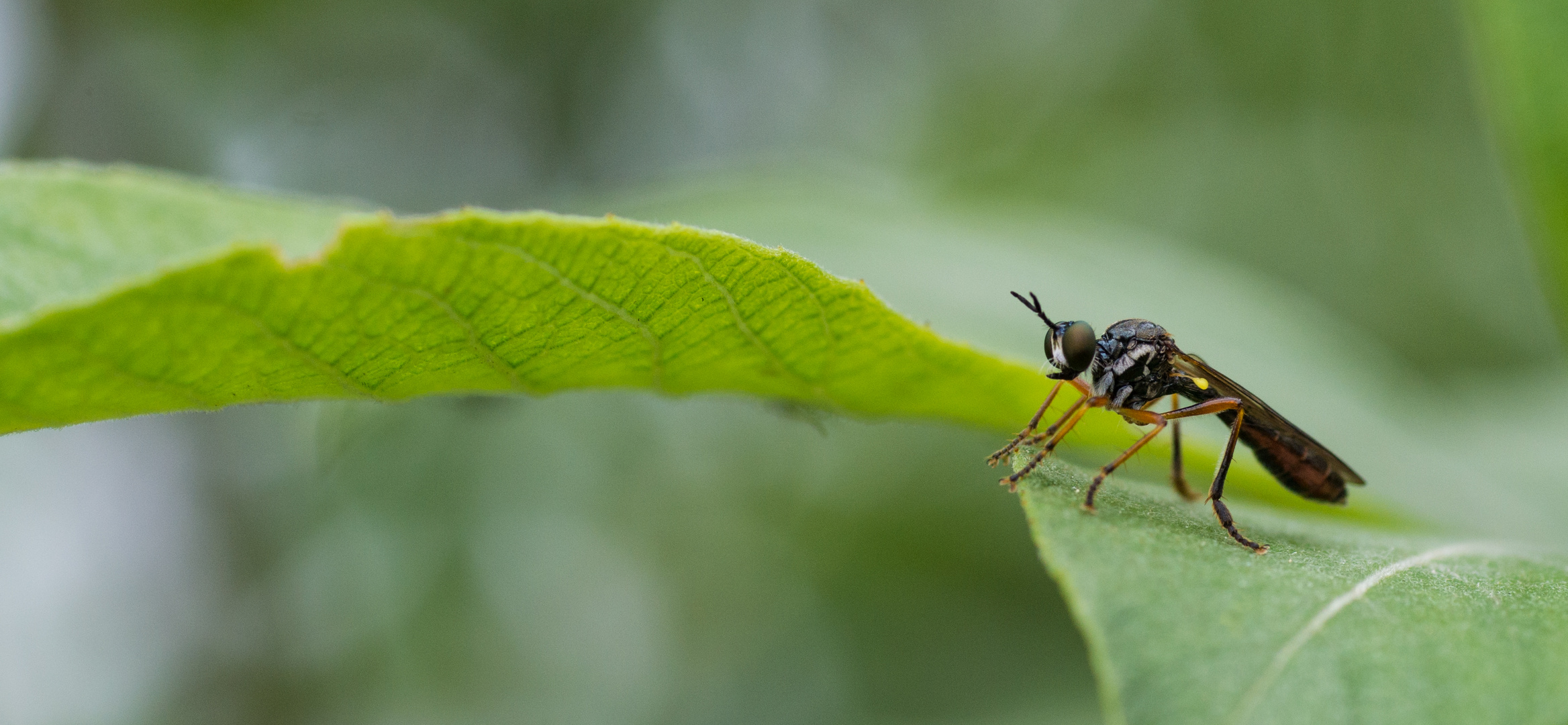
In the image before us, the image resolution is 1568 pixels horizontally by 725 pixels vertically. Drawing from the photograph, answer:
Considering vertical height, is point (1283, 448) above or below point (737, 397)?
below

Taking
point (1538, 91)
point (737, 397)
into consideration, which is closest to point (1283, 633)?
point (737, 397)

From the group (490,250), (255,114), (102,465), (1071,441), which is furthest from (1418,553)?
(255,114)

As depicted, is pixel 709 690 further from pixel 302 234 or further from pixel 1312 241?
pixel 302 234

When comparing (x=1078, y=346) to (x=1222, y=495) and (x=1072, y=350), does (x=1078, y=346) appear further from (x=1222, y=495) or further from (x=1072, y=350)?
(x=1222, y=495)

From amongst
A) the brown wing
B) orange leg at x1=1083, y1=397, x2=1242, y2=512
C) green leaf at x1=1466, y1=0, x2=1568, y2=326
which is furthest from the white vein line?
green leaf at x1=1466, y1=0, x2=1568, y2=326

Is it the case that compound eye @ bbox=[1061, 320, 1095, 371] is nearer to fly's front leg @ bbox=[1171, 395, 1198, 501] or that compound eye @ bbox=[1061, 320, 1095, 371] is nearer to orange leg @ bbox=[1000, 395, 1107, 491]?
orange leg @ bbox=[1000, 395, 1107, 491]

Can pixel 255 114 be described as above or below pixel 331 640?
above

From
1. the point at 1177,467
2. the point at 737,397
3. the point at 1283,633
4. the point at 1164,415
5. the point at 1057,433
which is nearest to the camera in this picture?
the point at 1283,633

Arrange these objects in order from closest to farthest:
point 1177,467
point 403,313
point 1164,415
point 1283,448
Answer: point 403,313 → point 1164,415 → point 1283,448 → point 1177,467
